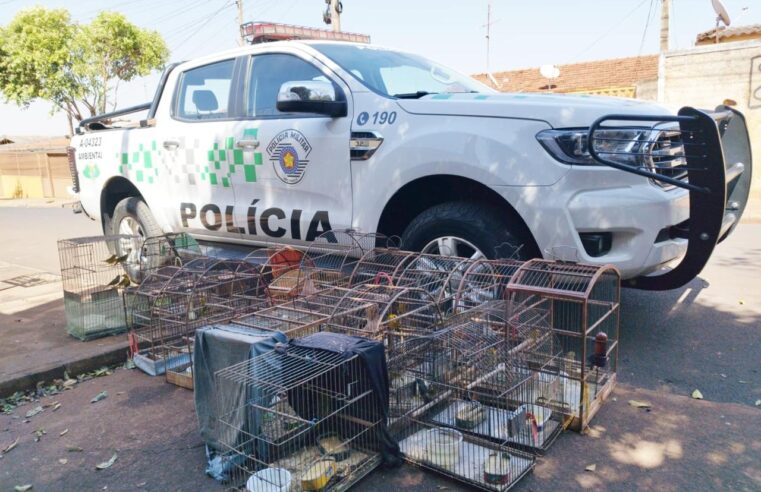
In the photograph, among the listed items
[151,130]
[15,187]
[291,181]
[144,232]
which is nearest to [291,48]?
[291,181]

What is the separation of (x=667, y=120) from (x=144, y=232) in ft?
17.4

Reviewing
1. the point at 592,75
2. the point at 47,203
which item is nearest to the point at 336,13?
the point at 592,75

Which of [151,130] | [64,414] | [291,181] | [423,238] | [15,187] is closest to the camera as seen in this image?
[64,414]

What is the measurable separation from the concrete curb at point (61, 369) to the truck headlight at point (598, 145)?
11.3ft

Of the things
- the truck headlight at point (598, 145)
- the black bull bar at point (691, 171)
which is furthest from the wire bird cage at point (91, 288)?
the black bull bar at point (691, 171)

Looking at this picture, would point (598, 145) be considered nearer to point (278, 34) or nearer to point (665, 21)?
point (278, 34)

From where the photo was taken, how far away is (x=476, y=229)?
4.14 metres

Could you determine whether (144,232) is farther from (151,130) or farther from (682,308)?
(682,308)

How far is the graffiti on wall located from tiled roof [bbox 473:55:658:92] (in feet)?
25.0

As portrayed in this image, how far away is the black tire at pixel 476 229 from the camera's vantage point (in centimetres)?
408

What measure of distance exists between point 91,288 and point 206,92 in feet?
7.13

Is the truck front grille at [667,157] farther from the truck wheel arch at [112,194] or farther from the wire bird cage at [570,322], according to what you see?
the truck wheel arch at [112,194]

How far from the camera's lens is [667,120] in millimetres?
3490

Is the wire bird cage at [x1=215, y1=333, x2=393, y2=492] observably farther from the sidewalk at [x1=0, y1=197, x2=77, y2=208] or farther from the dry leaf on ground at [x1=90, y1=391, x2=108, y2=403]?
the sidewalk at [x1=0, y1=197, x2=77, y2=208]
